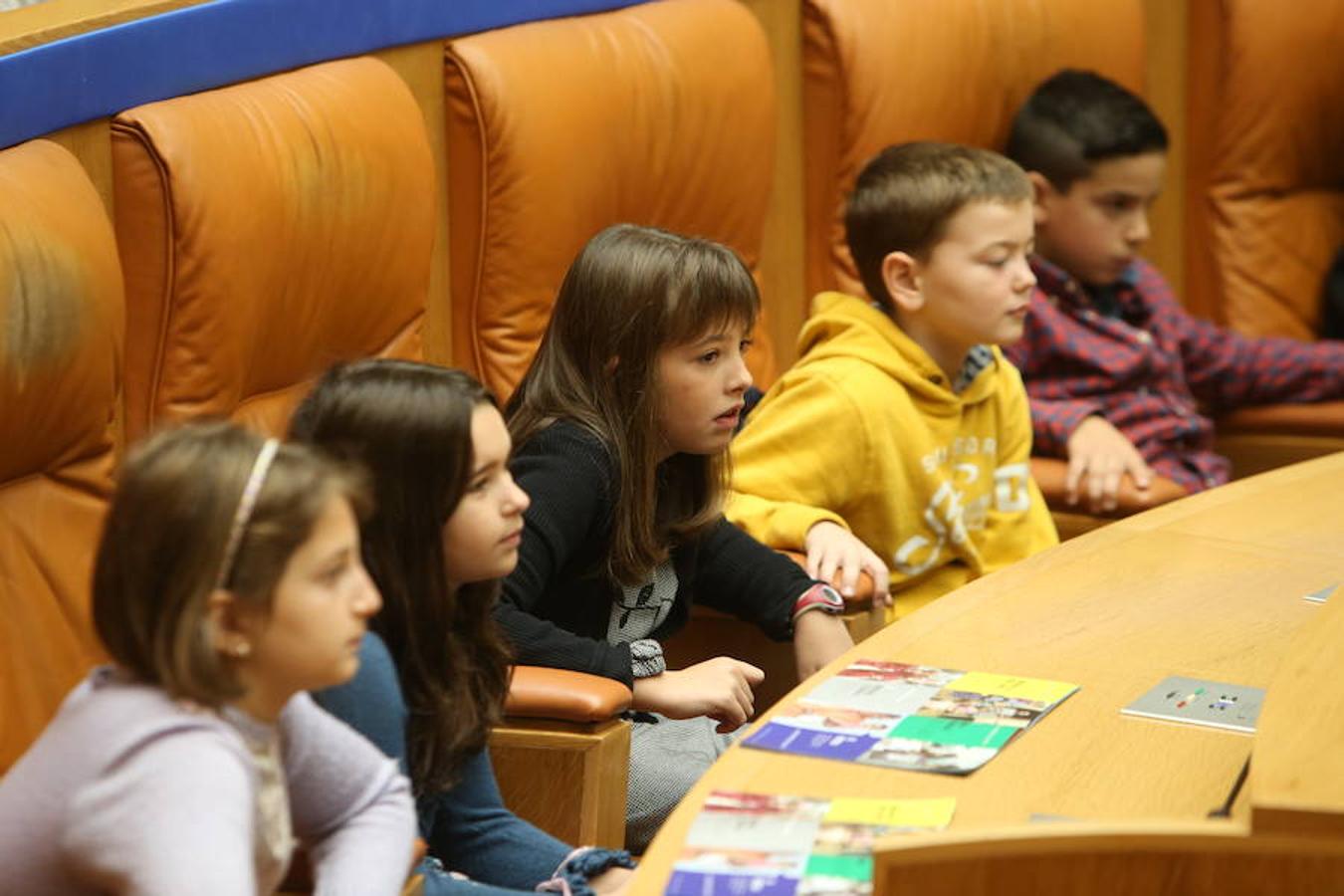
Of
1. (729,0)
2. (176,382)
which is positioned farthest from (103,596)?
(729,0)

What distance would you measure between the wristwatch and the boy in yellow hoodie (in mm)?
202

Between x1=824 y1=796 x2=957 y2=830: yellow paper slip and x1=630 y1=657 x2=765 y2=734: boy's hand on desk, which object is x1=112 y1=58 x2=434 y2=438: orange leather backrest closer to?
x1=630 y1=657 x2=765 y2=734: boy's hand on desk

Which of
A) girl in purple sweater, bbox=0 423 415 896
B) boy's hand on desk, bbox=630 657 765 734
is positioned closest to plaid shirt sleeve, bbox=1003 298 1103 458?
boy's hand on desk, bbox=630 657 765 734

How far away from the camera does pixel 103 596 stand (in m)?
1.48

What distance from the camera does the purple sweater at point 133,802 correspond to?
4.58 ft

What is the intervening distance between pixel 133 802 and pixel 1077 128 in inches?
105

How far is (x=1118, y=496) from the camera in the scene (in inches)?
127

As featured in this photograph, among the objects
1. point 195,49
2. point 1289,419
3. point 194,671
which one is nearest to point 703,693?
point 194,671

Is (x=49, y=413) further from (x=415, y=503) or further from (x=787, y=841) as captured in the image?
(x=787, y=841)

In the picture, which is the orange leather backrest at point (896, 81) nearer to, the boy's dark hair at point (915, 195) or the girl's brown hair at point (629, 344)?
the boy's dark hair at point (915, 195)

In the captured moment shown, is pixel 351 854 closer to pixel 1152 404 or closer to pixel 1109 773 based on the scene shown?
pixel 1109 773

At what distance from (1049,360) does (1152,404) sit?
8.2 inches

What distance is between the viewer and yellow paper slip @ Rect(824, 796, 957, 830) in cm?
163

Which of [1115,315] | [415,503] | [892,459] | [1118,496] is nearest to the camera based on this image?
[415,503]
